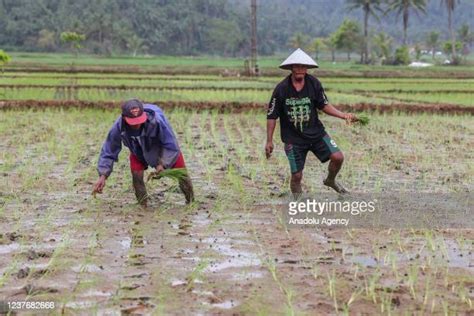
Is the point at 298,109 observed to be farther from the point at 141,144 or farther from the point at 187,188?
the point at 141,144

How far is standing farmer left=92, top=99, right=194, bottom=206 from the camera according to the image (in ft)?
15.8

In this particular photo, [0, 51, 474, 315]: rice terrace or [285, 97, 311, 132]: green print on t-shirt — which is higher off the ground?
[285, 97, 311, 132]: green print on t-shirt

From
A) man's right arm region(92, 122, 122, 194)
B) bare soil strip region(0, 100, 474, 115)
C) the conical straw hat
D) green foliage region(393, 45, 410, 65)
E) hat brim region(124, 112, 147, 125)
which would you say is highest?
the conical straw hat

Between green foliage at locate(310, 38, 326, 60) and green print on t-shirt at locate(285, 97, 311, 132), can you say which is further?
green foliage at locate(310, 38, 326, 60)

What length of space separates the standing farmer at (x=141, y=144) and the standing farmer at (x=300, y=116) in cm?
74

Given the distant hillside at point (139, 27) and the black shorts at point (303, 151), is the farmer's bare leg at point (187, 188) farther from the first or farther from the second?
the distant hillside at point (139, 27)

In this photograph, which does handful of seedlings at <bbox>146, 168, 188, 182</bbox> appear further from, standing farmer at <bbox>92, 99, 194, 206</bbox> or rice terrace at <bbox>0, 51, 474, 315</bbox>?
rice terrace at <bbox>0, 51, 474, 315</bbox>

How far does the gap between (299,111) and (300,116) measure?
38 mm

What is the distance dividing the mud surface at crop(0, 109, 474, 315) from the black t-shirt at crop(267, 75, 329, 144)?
0.55 meters

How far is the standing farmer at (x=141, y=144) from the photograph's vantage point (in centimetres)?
483

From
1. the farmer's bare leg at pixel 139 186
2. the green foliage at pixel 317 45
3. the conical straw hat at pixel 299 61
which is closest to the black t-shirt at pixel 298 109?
the conical straw hat at pixel 299 61

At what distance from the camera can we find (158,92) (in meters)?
17.0

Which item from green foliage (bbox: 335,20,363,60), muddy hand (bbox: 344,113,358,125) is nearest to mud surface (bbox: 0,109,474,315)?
muddy hand (bbox: 344,113,358,125)

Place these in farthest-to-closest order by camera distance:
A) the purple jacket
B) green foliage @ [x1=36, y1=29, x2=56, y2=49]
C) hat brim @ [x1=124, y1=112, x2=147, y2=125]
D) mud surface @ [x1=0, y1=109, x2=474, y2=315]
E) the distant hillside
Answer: the distant hillside → green foliage @ [x1=36, y1=29, x2=56, y2=49] → the purple jacket → hat brim @ [x1=124, y1=112, x2=147, y2=125] → mud surface @ [x1=0, y1=109, x2=474, y2=315]
